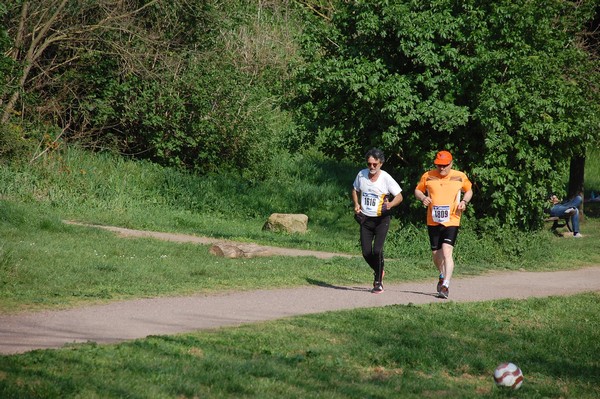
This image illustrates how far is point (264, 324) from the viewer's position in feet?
30.4

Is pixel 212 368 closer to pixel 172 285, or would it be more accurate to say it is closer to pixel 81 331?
pixel 81 331

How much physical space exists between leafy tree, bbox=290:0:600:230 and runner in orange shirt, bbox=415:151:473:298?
448cm

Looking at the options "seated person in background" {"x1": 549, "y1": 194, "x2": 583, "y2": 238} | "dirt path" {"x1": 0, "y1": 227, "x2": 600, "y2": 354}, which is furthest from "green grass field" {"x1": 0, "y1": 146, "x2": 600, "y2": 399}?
"seated person in background" {"x1": 549, "y1": 194, "x2": 583, "y2": 238}

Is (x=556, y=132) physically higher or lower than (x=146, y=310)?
higher

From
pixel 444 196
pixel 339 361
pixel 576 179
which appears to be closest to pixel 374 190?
pixel 444 196

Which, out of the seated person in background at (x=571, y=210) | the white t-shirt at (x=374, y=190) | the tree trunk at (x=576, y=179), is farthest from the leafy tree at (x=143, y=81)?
the white t-shirt at (x=374, y=190)

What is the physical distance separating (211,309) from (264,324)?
3.57 ft

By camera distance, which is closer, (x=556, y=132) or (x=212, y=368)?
(x=212, y=368)

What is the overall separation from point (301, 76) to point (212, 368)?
12.0 metres

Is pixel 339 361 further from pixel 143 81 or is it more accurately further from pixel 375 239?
pixel 143 81

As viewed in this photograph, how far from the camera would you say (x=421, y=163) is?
17922 millimetres

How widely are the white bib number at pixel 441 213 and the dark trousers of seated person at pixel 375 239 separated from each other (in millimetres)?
615

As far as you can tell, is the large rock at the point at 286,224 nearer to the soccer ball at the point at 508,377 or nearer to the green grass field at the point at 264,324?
the green grass field at the point at 264,324

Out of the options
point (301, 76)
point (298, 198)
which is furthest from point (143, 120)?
point (301, 76)
